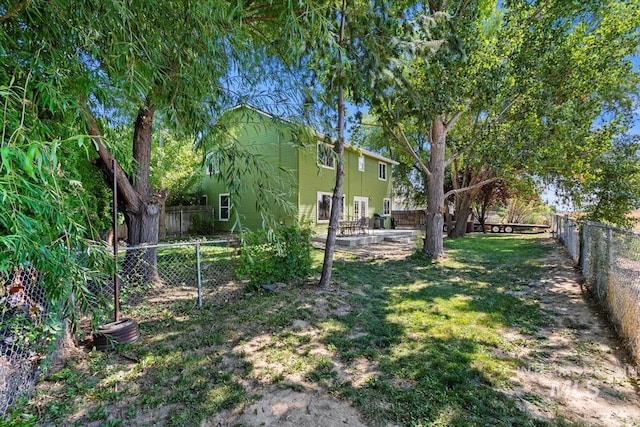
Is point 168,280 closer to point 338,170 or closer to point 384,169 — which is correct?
point 338,170

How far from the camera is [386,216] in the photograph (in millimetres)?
19500

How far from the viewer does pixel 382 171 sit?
65.4 ft

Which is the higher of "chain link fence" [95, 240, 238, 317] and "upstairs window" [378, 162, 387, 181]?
"upstairs window" [378, 162, 387, 181]

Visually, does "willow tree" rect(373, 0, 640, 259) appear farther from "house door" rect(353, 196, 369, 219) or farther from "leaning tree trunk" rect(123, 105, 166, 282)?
"house door" rect(353, 196, 369, 219)

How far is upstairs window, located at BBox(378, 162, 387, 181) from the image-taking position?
64.3 ft

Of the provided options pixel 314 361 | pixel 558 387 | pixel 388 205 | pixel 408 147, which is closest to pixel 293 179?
pixel 314 361

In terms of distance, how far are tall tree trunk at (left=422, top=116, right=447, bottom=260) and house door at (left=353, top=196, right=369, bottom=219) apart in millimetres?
7628

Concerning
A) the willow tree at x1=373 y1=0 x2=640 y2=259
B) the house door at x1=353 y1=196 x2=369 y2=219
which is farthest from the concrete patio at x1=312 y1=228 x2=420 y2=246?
the willow tree at x1=373 y1=0 x2=640 y2=259

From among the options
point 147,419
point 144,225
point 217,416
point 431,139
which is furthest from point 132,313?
point 431,139

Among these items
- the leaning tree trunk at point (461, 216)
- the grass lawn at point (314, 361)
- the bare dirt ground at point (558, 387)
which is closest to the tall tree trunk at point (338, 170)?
the grass lawn at point (314, 361)

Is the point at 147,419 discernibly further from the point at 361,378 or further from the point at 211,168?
the point at 211,168

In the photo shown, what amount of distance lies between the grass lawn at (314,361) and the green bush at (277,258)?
1.36 feet

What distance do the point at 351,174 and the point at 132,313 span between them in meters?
13.7

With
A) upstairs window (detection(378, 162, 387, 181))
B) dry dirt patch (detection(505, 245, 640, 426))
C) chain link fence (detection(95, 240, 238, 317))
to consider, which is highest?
upstairs window (detection(378, 162, 387, 181))
